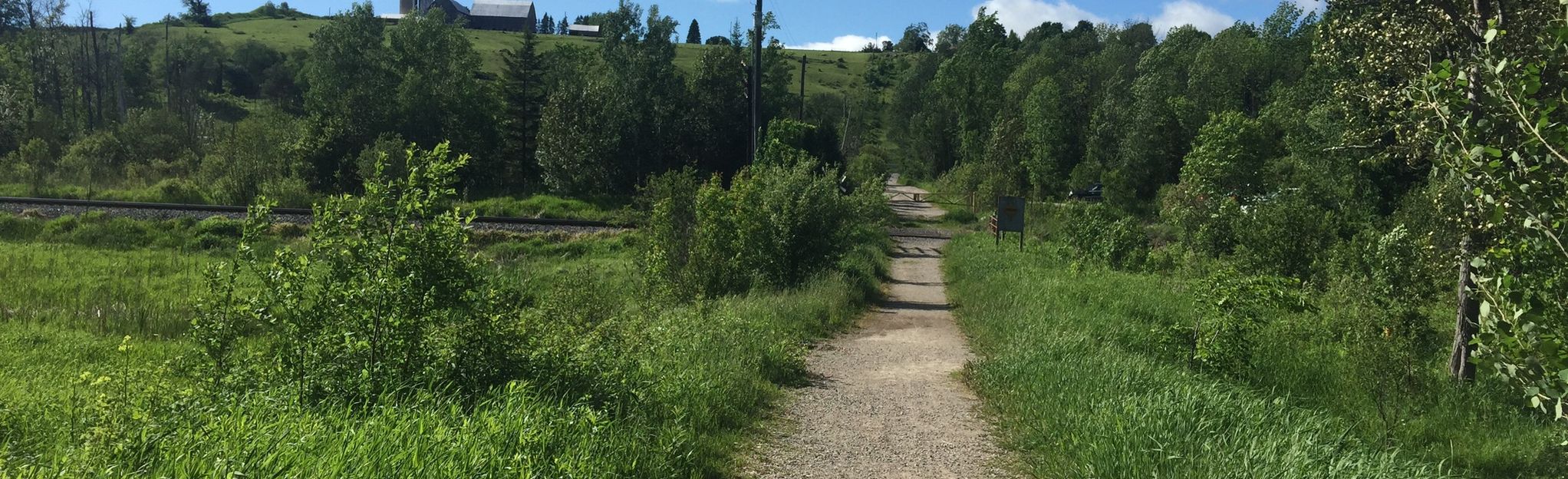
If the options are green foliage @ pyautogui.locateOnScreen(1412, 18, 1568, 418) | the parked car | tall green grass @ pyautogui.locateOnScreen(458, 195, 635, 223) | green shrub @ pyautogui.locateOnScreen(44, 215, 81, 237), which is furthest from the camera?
the parked car

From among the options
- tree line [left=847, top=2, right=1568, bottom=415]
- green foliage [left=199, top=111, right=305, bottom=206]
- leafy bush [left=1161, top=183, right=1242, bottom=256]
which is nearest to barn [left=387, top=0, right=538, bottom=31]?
tree line [left=847, top=2, right=1568, bottom=415]

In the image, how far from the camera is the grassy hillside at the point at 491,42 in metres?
102

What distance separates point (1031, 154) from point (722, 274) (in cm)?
4598

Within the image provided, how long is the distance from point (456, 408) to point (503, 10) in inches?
6034

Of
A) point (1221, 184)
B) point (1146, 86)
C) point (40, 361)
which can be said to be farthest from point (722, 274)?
point (1146, 86)

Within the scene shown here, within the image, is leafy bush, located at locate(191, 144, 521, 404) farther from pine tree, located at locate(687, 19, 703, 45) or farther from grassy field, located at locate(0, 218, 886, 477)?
pine tree, located at locate(687, 19, 703, 45)

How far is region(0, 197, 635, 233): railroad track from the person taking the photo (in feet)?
95.2

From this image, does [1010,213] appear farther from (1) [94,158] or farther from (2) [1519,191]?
(1) [94,158]

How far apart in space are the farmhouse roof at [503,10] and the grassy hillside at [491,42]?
56.5 feet

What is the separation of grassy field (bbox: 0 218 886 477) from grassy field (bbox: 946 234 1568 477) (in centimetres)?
234

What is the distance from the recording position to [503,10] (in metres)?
147

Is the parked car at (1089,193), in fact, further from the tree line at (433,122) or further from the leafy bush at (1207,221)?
the leafy bush at (1207,221)

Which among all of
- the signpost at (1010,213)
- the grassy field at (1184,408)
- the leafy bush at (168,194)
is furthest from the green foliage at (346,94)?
the grassy field at (1184,408)

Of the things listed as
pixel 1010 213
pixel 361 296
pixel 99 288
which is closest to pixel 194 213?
pixel 99 288
